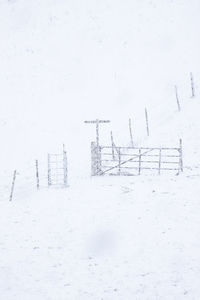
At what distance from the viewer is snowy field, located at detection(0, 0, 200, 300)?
41.8ft

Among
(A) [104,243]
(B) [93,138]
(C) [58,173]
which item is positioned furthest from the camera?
(B) [93,138]

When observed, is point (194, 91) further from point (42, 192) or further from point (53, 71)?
point (42, 192)

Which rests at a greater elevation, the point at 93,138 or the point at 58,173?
the point at 93,138

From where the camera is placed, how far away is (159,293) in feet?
37.5

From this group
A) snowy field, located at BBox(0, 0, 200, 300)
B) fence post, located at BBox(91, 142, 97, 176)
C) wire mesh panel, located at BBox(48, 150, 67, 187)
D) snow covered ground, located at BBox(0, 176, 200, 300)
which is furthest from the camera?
fence post, located at BBox(91, 142, 97, 176)

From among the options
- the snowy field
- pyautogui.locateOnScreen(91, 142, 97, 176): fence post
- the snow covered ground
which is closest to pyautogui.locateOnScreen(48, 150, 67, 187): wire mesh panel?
the snowy field

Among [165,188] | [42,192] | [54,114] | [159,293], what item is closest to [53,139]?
[54,114]

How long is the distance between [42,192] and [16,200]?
1247mm

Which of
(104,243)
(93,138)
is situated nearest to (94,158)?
(104,243)

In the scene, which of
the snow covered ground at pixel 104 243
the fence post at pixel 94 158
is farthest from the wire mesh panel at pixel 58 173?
the snow covered ground at pixel 104 243

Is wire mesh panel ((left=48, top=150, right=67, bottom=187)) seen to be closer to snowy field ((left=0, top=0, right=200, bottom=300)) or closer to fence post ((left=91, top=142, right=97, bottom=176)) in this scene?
snowy field ((left=0, top=0, right=200, bottom=300))

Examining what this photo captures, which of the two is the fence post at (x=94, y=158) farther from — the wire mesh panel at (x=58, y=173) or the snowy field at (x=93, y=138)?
the wire mesh panel at (x=58, y=173)

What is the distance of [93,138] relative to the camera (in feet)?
114

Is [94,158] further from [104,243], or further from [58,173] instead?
[104,243]
